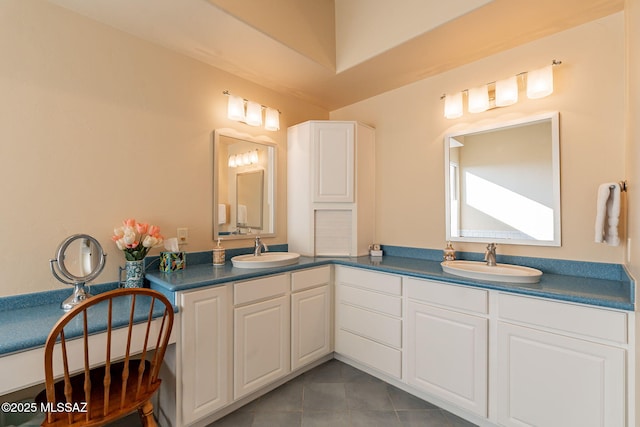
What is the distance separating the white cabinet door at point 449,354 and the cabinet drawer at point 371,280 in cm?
15

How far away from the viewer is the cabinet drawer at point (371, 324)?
1996mm

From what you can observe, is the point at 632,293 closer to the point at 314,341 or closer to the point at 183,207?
the point at 314,341

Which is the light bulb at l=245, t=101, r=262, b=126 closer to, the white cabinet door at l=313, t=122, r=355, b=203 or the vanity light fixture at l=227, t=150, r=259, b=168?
the vanity light fixture at l=227, t=150, r=259, b=168

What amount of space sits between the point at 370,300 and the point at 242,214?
1.24 meters

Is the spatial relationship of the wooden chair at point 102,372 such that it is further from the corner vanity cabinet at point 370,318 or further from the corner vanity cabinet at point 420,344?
the corner vanity cabinet at point 370,318

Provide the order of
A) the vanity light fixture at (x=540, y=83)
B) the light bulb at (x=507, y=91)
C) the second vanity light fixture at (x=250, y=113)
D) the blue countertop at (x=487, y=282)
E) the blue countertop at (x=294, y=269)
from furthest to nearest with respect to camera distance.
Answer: the second vanity light fixture at (x=250, y=113) < the light bulb at (x=507, y=91) < the vanity light fixture at (x=540, y=83) < the blue countertop at (x=487, y=282) < the blue countertop at (x=294, y=269)

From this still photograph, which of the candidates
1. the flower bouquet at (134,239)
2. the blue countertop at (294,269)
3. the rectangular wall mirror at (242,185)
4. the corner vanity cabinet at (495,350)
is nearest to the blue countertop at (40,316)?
the blue countertop at (294,269)

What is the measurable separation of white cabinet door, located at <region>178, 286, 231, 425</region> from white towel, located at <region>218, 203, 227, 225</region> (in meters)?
0.72

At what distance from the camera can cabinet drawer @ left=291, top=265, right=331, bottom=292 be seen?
2.09 meters

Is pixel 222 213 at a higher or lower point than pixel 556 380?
Result: higher

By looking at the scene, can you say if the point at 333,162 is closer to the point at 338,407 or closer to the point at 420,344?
the point at 420,344

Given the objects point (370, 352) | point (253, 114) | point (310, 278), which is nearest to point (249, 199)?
point (253, 114)

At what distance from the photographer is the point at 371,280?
2129mm

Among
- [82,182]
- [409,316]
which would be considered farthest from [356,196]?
[82,182]
